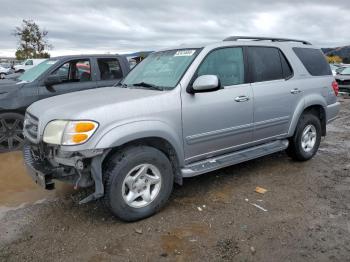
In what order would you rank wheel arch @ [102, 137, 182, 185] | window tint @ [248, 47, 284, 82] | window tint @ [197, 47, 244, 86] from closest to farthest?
wheel arch @ [102, 137, 182, 185] → window tint @ [197, 47, 244, 86] → window tint @ [248, 47, 284, 82]

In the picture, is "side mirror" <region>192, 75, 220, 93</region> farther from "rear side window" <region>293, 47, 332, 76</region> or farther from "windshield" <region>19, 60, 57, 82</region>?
"windshield" <region>19, 60, 57, 82</region>

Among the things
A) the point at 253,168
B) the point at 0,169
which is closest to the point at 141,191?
the point at 253,168

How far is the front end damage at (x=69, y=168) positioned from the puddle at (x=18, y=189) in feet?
2.52

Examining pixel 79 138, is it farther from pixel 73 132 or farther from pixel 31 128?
pixel 31 128

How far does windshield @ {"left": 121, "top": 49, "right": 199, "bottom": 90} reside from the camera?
13.6ft

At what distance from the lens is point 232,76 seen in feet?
14.8

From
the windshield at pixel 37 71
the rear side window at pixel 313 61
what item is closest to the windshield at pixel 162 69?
the rear side window at pixel 313 61

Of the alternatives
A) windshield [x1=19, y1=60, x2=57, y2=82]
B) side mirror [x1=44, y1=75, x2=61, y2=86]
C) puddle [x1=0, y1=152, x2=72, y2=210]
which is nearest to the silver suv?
puddle [x1=0, y1=152, x2=72, y2=210]

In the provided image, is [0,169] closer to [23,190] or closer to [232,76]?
[23,190]

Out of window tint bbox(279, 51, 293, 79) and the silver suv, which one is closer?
the silver suv

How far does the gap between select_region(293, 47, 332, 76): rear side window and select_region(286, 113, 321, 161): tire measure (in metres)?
0.70

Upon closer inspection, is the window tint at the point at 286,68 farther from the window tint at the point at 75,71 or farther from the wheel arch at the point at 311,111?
the window tint at the point at 75,71

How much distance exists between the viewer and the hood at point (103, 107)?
338cm

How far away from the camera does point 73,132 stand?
10.8 feet
